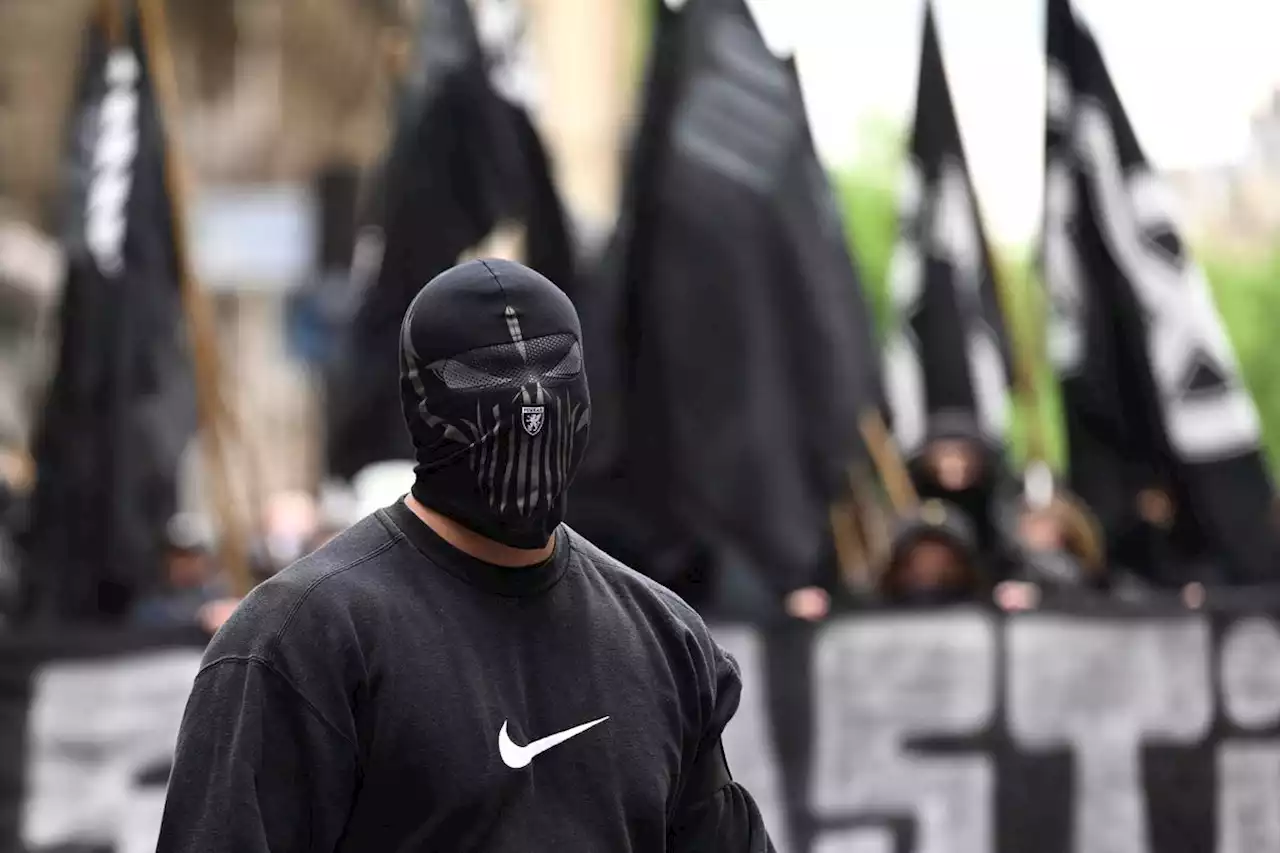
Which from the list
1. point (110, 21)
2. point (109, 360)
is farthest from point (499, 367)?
point (110, 21)

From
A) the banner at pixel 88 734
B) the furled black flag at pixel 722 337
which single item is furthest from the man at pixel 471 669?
the furled black flag at pixel 722 337

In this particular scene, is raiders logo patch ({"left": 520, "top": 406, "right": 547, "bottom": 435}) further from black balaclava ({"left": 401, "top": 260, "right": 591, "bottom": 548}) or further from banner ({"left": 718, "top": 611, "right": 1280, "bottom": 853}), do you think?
banner ({"left": 718, "top": 611, "right": 1280, "bottom": 853})

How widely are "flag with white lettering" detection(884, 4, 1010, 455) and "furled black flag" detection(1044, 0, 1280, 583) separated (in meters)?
0.89

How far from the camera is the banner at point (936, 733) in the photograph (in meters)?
6.17

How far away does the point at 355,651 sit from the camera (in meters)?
2.17

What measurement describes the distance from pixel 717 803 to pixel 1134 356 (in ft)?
17.0

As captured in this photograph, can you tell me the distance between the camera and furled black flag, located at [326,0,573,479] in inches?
303

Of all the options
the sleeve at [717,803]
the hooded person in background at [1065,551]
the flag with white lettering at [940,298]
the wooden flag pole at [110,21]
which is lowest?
the hooded person in background at [1065,551]

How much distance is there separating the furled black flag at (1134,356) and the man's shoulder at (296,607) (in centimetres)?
519

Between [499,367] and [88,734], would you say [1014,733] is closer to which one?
[88,734]

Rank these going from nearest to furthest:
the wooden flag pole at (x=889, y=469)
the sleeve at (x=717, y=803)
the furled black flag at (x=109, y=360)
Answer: the sleeve at (x=717, y=803), the furled black flag at (x=109, y=360), the wooden flag pole at (x=889, y=469)

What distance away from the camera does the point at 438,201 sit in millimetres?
7781

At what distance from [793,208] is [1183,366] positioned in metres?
1.42

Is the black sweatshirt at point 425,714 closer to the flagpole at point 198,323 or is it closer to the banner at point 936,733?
the banner at point 936,733
